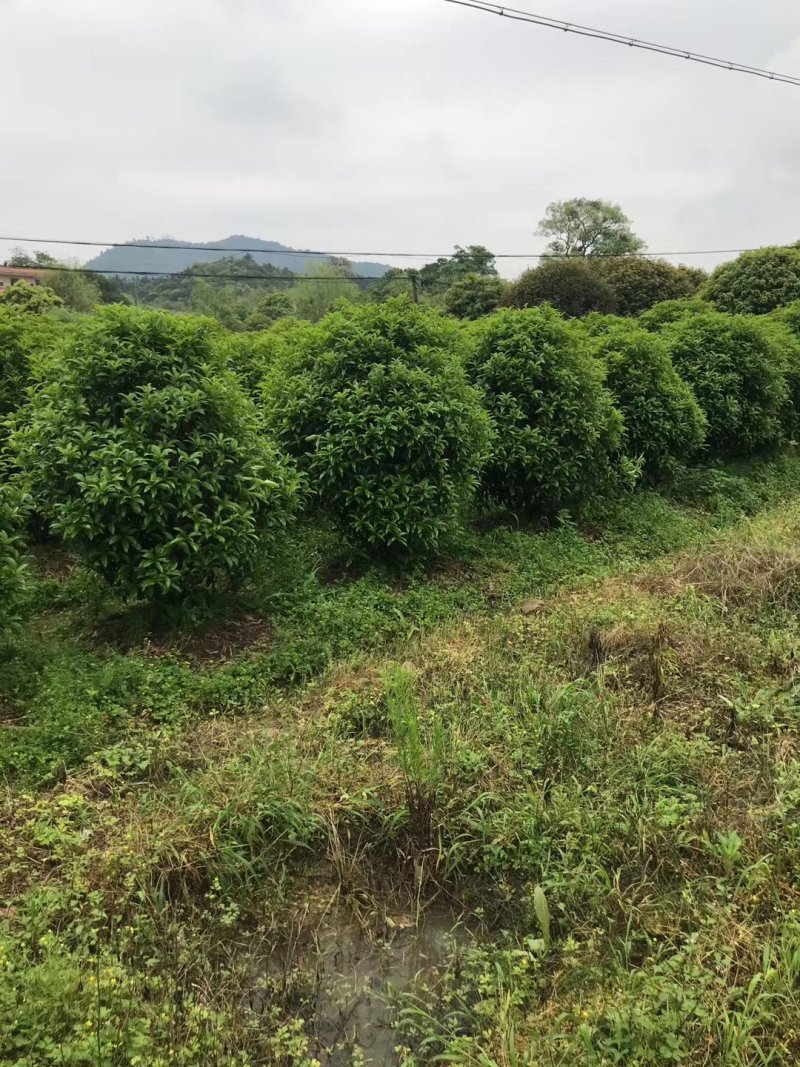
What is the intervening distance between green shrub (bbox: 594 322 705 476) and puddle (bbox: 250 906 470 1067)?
250 inches

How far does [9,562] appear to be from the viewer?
3.70 m

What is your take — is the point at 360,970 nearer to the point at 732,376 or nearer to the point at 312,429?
the point at 312,429

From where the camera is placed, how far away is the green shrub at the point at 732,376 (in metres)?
9.07

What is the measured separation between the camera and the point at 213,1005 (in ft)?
6.86

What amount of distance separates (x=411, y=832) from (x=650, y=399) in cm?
650

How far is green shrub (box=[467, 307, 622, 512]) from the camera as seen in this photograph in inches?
257

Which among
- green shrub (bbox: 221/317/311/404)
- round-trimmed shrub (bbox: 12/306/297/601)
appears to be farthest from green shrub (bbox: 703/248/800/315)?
round-trimmed shrub (bbox: 12/306/297/601)

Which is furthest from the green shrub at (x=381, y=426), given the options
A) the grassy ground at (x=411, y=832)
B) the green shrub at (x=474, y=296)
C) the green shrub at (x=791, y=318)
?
the green shrub at (x=474, y=296)

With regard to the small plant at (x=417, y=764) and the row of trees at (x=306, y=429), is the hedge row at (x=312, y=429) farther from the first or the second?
the small plant at (x=417, y=764)

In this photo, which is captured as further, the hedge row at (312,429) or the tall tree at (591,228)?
the tall tree at (591,228)

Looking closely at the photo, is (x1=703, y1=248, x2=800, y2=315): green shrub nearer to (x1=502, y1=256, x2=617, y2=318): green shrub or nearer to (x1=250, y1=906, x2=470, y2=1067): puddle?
(x1=502, y1=256, x2=617, y2=318): green shrub

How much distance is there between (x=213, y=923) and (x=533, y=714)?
1.76 meters

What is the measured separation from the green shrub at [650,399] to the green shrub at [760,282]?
13.3 meters

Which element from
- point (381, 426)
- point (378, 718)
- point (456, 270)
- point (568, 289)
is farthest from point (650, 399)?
point (456, 270)
